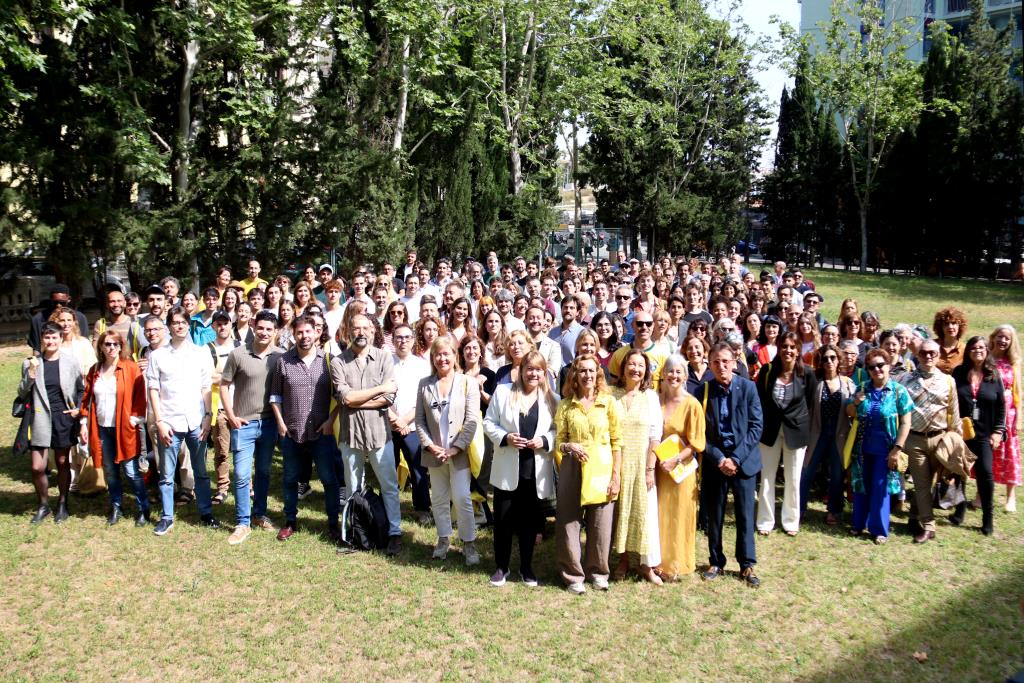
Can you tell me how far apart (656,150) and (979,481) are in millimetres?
28446

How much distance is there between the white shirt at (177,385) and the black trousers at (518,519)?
2.65 meters

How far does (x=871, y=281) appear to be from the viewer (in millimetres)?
32250

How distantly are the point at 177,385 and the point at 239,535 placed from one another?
4.27ft

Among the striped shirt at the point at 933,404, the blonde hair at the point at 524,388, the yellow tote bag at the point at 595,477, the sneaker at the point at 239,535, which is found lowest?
the sneaker at the point at 239,535

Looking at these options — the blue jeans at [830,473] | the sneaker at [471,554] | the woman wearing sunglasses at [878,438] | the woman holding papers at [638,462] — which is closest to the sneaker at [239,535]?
the sneaker at [471,554]

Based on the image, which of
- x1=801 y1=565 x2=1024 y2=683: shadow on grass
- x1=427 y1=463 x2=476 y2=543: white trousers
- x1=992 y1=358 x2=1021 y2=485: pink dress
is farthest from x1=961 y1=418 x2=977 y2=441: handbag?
x1=427 y1=463 x2=476 y2=543: white trousers

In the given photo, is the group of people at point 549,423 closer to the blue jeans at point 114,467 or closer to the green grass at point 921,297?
the blue jeans at point 114,467

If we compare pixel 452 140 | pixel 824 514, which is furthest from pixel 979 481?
pixel 452 140

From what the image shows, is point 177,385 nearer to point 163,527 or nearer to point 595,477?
point 163,527

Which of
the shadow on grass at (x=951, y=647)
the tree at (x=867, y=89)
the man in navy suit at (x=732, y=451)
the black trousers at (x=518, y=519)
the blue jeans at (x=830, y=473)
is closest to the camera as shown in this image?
the shadow on grass at (x=951, y=647)

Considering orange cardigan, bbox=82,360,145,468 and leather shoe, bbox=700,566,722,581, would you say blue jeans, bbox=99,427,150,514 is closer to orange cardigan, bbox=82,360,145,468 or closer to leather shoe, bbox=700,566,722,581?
orange cardigan, bbox=82,360,145,468

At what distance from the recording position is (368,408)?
6270 millimetres

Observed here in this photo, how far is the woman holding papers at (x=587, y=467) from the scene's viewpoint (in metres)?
5.48

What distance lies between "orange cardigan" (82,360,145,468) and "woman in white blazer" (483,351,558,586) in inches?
120
